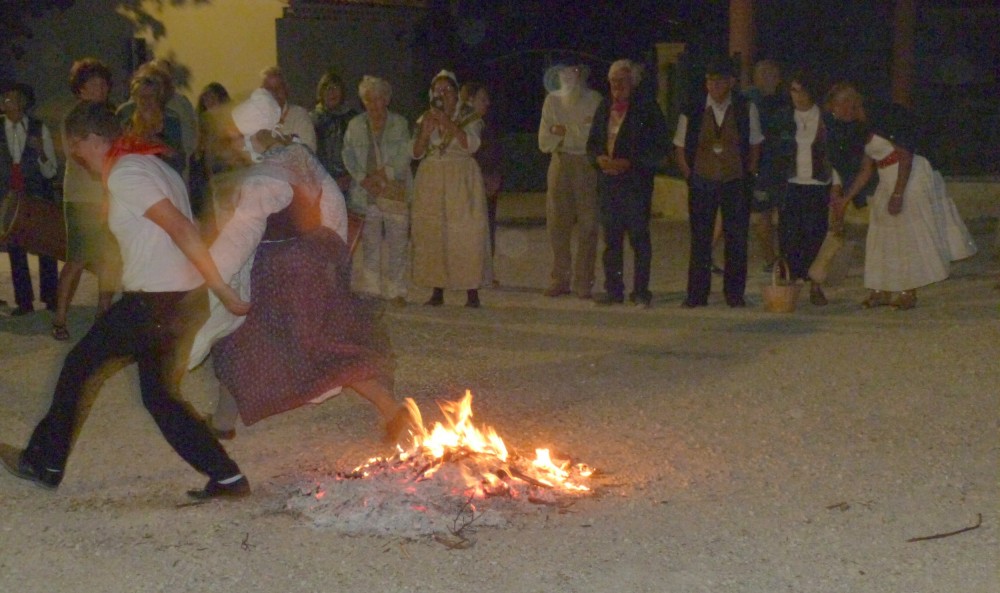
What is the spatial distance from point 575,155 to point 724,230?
49.8 inches

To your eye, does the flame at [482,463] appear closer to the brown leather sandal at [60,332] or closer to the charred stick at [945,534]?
the charred stick at [945,534]

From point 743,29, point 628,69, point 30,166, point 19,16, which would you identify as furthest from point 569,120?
point 19,16

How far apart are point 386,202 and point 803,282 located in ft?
10.3

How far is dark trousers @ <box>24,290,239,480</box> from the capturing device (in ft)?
17.3

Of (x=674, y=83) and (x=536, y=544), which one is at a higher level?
(x=674, y=83)

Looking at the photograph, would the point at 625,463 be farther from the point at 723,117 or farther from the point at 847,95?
the point at 847,95

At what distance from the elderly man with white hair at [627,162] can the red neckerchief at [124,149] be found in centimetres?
492

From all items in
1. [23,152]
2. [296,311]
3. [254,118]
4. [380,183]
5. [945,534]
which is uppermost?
[254,118]

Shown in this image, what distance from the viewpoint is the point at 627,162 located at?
9.75 meters

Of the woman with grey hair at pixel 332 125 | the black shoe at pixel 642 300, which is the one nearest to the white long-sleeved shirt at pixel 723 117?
the black shoe at pixel 642 300

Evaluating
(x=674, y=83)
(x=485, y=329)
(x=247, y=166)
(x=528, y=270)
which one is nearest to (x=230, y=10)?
(x=674, y=83)

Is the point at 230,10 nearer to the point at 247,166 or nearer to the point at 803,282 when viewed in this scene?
the point at 803,282

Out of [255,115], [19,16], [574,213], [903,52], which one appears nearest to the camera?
[255,115]

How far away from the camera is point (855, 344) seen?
8547 mm
